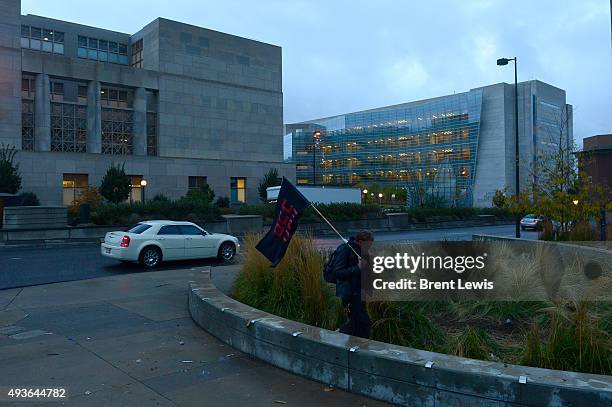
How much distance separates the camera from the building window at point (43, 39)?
6100 cm

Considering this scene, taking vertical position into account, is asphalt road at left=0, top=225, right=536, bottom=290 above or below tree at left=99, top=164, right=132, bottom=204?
below

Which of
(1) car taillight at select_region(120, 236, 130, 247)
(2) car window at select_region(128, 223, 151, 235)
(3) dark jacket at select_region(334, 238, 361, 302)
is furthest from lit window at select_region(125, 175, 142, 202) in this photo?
(3) dark jacket at select_region(334, 238, 361, 302)

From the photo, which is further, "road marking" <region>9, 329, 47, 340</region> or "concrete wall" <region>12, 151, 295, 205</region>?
"concrete wall" <region>12, 151, 295, 205</region>

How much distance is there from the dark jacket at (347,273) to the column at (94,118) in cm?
4852

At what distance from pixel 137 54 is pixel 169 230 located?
4987 cm

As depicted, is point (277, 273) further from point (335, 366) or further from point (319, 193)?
point (319, 193)

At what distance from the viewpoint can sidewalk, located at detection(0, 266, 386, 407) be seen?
16.5ft

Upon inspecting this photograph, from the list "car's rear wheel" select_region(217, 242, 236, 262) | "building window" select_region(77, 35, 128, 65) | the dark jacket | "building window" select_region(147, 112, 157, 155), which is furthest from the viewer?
"building window" select_region(77, 35, 128, 65)

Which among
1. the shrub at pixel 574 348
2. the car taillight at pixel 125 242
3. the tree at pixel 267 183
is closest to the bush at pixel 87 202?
the car taillight at pixel 125 242

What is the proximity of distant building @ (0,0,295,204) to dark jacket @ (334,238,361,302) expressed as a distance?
139 ft

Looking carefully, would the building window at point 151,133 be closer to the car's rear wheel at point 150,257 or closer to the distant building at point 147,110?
the distant building at point 147,110

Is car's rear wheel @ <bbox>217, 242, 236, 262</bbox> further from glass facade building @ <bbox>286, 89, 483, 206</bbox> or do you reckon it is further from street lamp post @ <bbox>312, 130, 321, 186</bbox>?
glass facade building @ <bbox>286, 89, 483, 206</bbox>

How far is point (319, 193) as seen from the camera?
141 feet

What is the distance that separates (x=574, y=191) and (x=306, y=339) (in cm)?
1207
